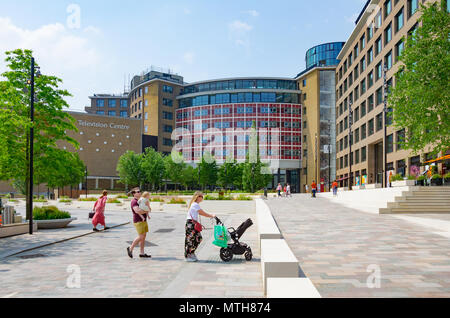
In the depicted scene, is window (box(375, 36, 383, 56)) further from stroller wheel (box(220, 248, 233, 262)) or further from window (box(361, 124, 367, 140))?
stroller wheel (box(220, 248, 233, 262))

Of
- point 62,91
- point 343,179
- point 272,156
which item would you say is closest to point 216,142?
point 272,156

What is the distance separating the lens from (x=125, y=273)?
7590mm

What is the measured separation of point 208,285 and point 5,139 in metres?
12.5

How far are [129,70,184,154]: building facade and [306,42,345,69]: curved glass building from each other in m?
33.2

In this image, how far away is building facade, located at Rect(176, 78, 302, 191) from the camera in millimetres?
83875

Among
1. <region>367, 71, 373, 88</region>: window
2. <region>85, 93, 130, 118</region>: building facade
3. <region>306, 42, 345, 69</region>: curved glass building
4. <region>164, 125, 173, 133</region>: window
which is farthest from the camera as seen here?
<region>85, 93, 130, 118</region>: building facade

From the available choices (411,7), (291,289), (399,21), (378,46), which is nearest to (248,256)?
(291,289)

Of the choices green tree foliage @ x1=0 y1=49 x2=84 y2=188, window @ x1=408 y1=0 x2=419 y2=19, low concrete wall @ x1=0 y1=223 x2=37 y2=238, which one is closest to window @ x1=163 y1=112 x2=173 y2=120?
Answer: window @ x1=408 y1=0 x2=419 y2=19

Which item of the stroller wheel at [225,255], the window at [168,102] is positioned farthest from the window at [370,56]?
A: the window at [168,102]

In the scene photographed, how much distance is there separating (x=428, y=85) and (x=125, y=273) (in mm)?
18409

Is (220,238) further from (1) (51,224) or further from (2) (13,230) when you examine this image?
(1) (51,224)

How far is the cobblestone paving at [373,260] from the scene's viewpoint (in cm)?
591

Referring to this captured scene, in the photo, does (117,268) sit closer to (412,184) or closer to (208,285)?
(208,285)

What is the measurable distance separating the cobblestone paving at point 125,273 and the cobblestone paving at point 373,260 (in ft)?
3.97
